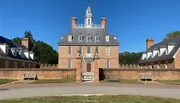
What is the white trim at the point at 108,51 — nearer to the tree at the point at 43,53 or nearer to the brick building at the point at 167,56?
the brick building at the point at 167,56

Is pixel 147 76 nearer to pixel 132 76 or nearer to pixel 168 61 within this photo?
pixel 132 76

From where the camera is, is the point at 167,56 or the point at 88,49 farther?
the point at 88,49

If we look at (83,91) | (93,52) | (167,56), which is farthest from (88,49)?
(83,91)

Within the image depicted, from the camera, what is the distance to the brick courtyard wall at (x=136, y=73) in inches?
1117

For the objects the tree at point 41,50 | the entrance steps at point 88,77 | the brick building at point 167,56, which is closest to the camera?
the entrance steps at point 88,77

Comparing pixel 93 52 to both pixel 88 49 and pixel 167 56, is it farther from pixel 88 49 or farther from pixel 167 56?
pixel 167 56

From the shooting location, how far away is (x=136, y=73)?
94.9 ft

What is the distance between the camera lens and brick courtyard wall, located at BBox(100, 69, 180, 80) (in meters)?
28.4

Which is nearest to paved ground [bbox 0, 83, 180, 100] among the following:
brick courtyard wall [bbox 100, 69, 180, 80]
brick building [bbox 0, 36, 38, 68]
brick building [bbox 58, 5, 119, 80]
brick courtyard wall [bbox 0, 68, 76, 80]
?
brick courtyard wall [bbox 0, 68, 76, 80]

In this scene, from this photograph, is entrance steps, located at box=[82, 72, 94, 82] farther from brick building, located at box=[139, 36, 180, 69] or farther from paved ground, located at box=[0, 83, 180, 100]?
brick building, located at box=[139, 36, 180, 69]

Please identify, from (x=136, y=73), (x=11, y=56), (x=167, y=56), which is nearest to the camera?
(x=136, y=73)

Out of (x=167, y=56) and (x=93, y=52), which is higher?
(x=93, y=52)

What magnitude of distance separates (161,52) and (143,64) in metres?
10.9

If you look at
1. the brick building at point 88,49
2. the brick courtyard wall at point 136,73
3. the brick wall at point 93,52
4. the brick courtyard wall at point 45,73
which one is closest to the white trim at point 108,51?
the brick building at point 88,49
